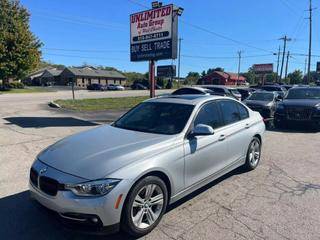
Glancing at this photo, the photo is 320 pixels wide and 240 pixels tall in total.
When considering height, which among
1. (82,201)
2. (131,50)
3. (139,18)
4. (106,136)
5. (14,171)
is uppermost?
(139,18)

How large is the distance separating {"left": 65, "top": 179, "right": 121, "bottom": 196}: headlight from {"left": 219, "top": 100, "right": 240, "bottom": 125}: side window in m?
2.75

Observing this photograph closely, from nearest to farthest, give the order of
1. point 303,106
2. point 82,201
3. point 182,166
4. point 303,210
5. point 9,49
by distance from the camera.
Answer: point 82,201 → point 182,166 → point 303,210 → point 303,106 → point 9,49

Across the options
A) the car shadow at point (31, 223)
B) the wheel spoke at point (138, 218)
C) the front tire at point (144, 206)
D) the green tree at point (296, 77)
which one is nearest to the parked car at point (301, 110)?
the car shadow at point (31, 223)

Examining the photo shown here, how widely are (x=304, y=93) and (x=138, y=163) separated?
11.7 metres

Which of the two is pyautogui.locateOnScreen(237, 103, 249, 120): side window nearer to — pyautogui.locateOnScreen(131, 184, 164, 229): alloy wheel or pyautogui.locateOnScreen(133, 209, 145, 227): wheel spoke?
pyautogui.locateOnScreen(131, 184, 164, 229): alloy wheel

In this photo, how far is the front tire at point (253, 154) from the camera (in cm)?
621

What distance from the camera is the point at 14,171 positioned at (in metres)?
6.11

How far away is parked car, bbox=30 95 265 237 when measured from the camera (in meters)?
3.34

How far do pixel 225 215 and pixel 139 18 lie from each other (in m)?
12.3

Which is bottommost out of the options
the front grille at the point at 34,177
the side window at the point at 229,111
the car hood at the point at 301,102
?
the front grille at the point at 34,177

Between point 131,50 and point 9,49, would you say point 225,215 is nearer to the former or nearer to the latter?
point 131,50

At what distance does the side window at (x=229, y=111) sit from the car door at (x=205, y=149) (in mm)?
188

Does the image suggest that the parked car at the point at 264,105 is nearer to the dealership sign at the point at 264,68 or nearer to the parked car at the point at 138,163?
the parked car at the point at 138,163

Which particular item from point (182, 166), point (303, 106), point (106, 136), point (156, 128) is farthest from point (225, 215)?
point (303, 106)
